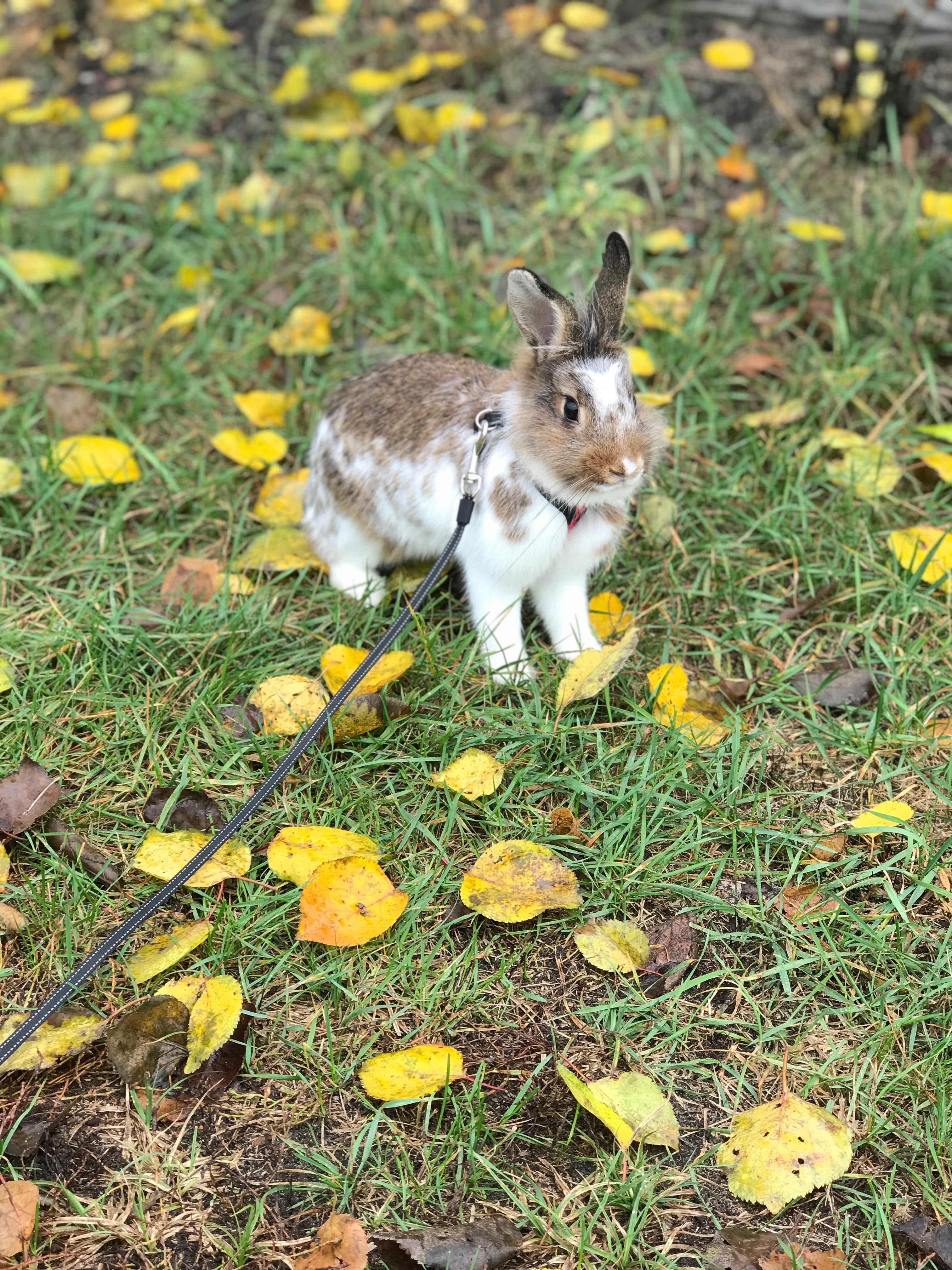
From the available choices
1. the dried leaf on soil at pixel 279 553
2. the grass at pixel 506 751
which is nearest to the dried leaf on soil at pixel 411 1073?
the grass at pixel 506 751

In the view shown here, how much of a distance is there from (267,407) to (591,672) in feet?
5.88

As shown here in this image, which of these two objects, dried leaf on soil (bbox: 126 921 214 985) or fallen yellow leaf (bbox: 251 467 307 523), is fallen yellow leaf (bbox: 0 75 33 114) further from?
dried leaf on soil (bbox: 126 921 214 985)

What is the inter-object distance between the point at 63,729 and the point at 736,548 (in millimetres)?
2115

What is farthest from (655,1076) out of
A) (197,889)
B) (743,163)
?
(743,163)

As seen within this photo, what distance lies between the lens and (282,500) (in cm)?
413

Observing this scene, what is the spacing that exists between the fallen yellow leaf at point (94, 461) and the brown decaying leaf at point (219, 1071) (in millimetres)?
2119

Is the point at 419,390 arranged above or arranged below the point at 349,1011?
above

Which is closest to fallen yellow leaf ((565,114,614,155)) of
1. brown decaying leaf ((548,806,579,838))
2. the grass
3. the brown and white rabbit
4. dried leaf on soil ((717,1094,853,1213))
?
the grass

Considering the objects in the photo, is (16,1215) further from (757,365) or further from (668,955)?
(757,365)

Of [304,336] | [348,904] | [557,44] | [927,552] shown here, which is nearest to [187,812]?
[348,904]

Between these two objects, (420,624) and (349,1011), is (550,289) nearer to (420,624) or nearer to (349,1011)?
(420,624)

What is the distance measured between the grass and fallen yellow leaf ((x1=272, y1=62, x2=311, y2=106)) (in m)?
0.61

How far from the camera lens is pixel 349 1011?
8.95ft

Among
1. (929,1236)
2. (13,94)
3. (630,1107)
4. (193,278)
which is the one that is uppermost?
(13,94)
